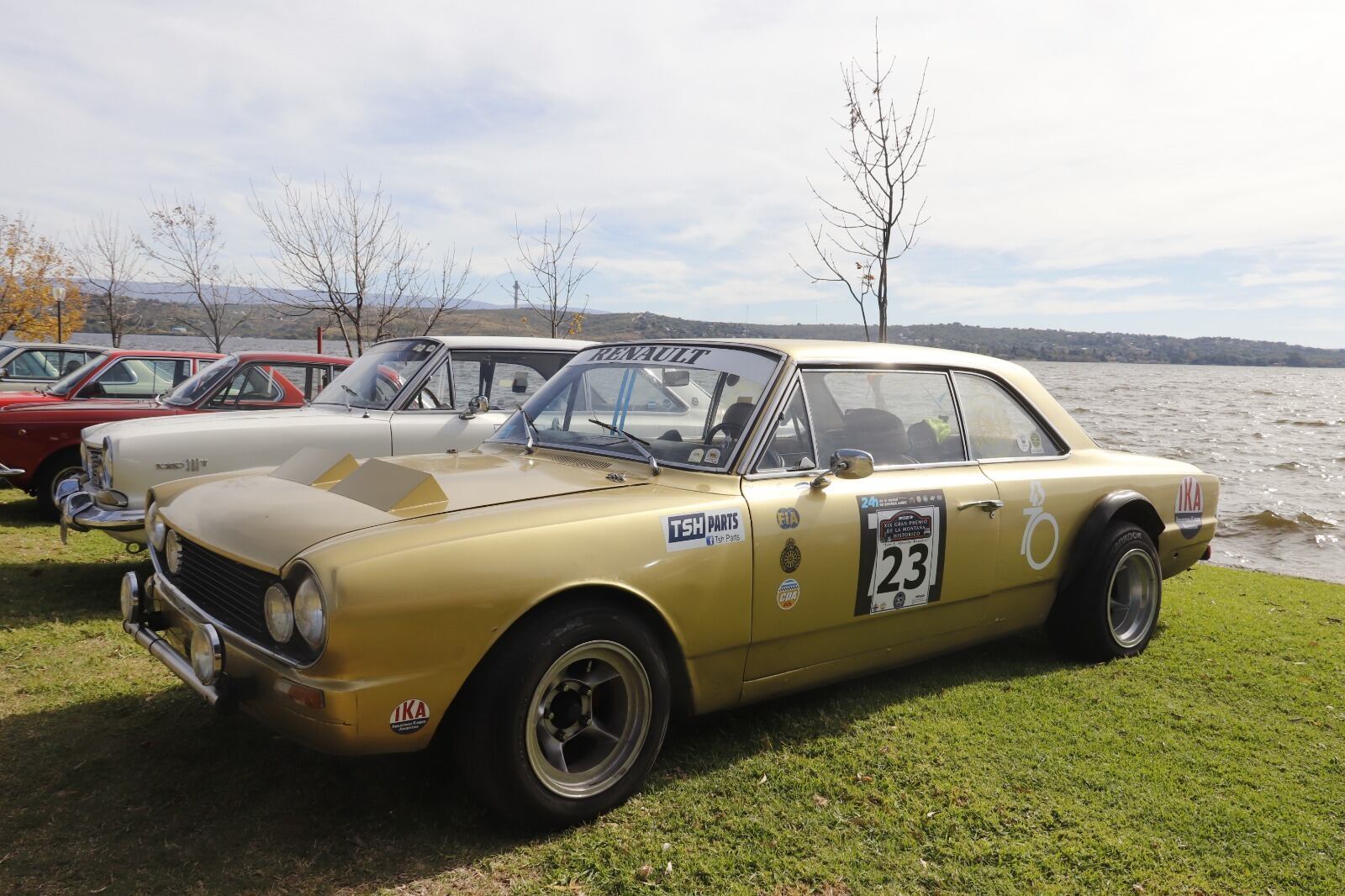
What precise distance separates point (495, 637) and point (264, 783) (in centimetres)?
123

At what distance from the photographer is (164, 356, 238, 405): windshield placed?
311 inches

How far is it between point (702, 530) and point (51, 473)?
7515mm

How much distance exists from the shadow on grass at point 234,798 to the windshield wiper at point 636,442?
113 centimetres

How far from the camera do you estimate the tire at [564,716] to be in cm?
271

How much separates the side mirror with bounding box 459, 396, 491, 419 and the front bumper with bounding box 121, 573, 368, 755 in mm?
3184

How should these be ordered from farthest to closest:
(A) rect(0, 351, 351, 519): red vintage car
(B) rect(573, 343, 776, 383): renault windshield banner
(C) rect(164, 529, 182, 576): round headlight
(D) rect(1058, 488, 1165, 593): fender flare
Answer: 1. (A) rect(0, 351, 351, 519): red vintage car
2. (D) rect(1058, 488, 1165, 593): fender flare
3. (B) rect(573, 343, 776, 383): renault windshield banner
4. (C) rect(164, 529, 182, 576): round headlight

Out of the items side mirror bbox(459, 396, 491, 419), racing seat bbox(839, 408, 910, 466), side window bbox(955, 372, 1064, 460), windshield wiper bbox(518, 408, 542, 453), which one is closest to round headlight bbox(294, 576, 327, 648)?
→ windshield wiper bbox(518, 408, 542, 453)

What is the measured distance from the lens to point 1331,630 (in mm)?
5559

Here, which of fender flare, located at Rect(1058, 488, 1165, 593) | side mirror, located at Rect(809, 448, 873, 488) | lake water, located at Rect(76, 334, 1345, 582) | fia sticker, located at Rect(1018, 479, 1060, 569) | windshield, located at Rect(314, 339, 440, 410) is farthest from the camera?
lake water, located at Rect(76, 334, 1345, 582)

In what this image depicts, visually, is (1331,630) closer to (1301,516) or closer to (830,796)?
(830,796)

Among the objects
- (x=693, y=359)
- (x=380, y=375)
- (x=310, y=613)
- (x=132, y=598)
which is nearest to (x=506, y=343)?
(x=380, y=375)

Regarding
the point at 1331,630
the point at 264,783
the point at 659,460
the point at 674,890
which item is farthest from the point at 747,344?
the point at 1331,630

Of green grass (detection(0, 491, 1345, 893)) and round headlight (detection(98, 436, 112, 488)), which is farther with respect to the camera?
round headlight (detection(98, 436, 112, 488))

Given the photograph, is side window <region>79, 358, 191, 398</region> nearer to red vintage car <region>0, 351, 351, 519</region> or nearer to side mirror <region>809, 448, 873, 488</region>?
red vintage car <region>0, 351, 351, 519</region>
